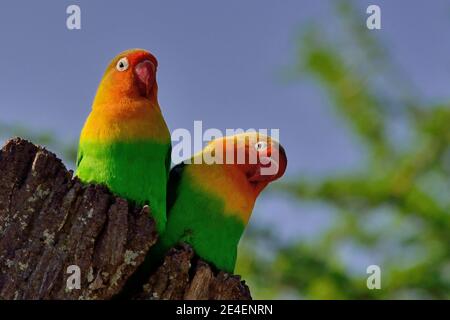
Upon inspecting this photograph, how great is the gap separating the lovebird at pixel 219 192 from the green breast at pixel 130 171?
166mm

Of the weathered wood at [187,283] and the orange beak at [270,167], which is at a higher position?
the orange beak at [270,167]

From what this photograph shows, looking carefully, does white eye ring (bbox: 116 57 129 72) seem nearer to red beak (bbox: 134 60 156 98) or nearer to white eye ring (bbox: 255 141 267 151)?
red beak (bbox: 134 60 156 98)

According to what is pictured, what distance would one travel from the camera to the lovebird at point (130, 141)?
2.84m

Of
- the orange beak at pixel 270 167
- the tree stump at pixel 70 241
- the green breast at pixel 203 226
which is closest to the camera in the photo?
the tree stump at pixel 70 241

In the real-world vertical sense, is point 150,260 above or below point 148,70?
below

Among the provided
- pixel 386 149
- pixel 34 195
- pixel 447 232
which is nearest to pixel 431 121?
pixel 386 149

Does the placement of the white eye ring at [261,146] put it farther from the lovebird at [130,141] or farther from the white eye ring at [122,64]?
the white eye ring at [122,64]

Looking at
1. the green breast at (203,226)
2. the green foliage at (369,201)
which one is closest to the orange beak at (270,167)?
the green breast at (203,226)

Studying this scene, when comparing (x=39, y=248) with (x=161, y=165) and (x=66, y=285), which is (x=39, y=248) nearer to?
(x=66, y=285)

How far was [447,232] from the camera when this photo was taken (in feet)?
28.8

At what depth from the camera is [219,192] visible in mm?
3086

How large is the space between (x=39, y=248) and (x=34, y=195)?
0.20 meters
